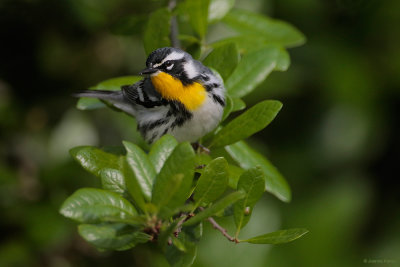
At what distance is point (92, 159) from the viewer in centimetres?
184

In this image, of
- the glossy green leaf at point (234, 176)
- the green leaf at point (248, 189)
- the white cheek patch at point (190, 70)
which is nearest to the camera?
the green leaf at point (248, 189)

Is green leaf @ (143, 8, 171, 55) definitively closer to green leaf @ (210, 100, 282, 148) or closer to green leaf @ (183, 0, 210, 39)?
green leaf @ (183, 0, 210, 39)

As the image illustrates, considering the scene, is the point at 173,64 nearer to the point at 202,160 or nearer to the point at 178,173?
the point at 202,160

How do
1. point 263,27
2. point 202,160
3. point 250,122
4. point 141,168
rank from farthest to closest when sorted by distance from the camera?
point 263,27 < point 202,160 < point 250,122 < point 141,168

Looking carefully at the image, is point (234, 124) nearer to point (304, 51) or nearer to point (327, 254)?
point (327, 254)

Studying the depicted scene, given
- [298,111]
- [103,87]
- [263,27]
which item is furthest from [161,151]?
[298,111]

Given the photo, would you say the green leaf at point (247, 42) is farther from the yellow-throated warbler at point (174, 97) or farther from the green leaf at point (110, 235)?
the green leaf at point (110, 235)

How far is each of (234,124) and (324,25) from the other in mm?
2059

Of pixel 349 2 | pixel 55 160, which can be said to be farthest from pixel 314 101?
pixel 55 160

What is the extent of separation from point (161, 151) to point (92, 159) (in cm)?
31

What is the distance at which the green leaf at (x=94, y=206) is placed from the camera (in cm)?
147

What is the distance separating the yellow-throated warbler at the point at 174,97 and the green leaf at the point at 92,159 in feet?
1.66

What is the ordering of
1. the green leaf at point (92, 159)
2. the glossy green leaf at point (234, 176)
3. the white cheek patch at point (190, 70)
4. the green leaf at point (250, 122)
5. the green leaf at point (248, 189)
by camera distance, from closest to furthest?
the green leaf at point (248, 189) → the green leaf at point (92, 159) → the green leaf at point (250, 122) → the glossy green leaf at point (234, 176) → the white cheek patch at point (190, 70)

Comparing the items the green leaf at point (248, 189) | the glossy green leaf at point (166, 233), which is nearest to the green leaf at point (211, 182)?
the green leaf at point (248, 189)
